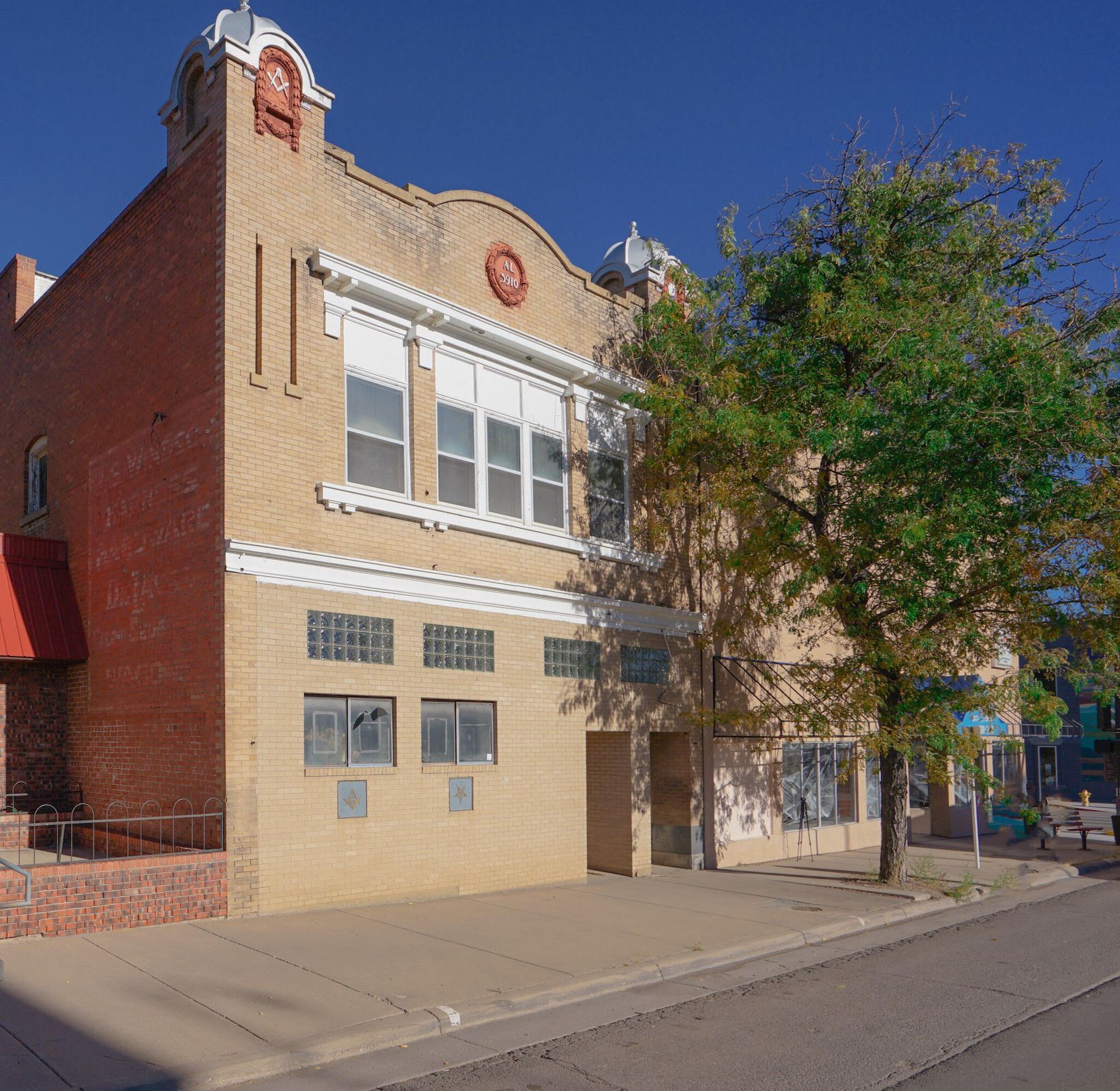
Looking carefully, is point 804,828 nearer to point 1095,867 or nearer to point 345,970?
point 1095,867

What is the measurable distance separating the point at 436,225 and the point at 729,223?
476cm

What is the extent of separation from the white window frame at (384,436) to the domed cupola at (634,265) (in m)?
5.99

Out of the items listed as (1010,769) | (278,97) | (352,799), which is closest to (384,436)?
(278,97)

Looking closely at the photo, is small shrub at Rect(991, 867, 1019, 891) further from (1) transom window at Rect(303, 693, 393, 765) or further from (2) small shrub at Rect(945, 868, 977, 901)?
(1) transom window at Rect(303, 693, 393, 765)

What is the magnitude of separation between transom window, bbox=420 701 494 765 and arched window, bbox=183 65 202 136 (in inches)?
315

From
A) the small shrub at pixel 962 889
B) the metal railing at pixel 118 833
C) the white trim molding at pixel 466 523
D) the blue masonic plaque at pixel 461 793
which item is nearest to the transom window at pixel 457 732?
the blue masonic plaque at pixel 461 793

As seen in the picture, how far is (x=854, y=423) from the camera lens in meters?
14.1

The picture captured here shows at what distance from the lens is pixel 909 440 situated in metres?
13.5

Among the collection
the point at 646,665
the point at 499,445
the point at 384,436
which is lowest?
the point at 646,665

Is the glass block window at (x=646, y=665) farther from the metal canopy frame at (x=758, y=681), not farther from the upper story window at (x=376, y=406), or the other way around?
the upper story window at (x=376, y=406)

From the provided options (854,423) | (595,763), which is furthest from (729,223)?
(595,763)

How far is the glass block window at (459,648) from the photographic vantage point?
46.4 ft

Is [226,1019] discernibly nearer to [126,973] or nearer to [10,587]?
[126,973]

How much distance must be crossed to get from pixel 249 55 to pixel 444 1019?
11151mm
